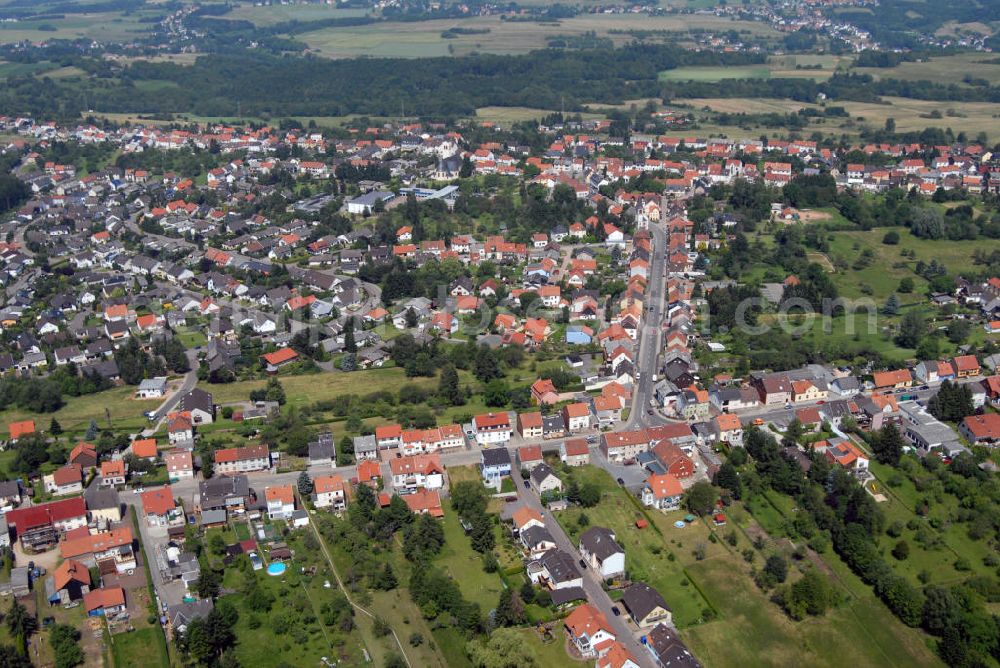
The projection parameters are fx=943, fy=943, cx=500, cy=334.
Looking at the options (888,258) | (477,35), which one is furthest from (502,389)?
(477,35)

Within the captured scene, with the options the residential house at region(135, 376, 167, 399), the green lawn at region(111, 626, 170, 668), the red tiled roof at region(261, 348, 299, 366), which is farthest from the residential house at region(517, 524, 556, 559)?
the residential house at region(135, 376, 167, 399)

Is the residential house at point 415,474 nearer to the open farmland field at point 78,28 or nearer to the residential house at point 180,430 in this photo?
the residential house at point 180,430

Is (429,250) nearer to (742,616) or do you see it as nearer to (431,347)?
(431,347)

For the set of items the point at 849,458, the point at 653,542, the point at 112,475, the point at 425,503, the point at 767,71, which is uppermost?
the point at 767,71

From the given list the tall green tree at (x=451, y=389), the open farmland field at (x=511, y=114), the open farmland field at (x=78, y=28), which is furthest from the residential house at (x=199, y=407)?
the open farmland field at (x=78, y=28)

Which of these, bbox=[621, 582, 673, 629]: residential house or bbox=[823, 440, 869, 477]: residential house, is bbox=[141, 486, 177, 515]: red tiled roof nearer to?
bbox=[621, 582, 673, 629]: residential house

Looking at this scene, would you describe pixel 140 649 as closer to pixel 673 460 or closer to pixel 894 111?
pixel 673 460
